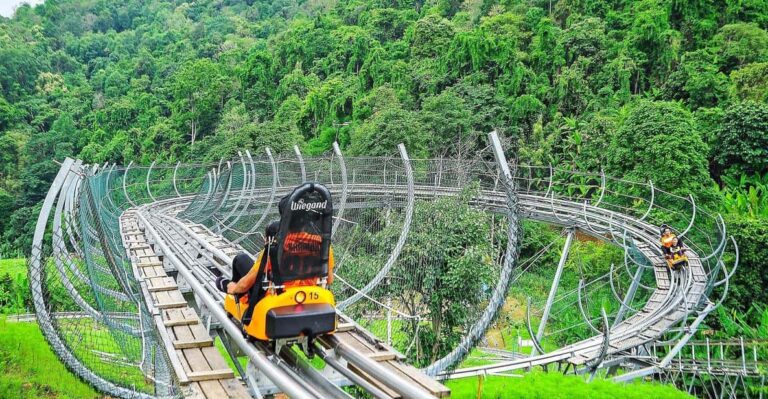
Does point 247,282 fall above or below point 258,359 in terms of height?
above

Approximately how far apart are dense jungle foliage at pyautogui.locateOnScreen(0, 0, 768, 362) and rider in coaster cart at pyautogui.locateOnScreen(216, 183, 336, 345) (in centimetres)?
1400

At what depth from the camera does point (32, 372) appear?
865 centimetres

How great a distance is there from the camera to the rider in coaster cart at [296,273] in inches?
149

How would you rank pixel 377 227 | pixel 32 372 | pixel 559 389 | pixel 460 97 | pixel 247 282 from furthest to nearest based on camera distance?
pixel 460 97 < pixel 377 227 < pixel 32 372 < pixel 559 389 < pixel 247 282

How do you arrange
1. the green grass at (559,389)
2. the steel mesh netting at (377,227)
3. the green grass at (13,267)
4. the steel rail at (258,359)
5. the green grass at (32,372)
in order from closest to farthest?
the steel rail at (258,359) → the green grass at (559,389) → the green grass at (32,372) → the steel mesh netting at (377,227) → the green grass at (13,267)

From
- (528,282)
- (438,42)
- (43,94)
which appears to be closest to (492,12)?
(438,42)

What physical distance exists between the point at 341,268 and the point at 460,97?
2173cm

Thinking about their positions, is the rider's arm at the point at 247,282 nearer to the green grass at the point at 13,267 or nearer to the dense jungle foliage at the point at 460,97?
the dense jungle foliage at the point at 460,97

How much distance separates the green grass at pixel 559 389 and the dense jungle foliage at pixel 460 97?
8.66 meters

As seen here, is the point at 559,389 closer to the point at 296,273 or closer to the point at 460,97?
the point at 296,273

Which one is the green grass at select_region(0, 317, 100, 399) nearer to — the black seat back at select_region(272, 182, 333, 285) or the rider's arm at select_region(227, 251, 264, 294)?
the rider's arm at select_region(227, 251, 264, 294)

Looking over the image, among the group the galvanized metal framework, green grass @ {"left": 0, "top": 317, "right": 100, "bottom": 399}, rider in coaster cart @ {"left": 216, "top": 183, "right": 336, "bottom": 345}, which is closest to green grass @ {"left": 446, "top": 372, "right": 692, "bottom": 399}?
the galvanized metal framework

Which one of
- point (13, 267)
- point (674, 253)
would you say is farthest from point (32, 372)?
point (13, 267)

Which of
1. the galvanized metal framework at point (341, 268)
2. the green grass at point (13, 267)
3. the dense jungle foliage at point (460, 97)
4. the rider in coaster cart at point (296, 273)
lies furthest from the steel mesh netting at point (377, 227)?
the green grass at point (13, 267)
